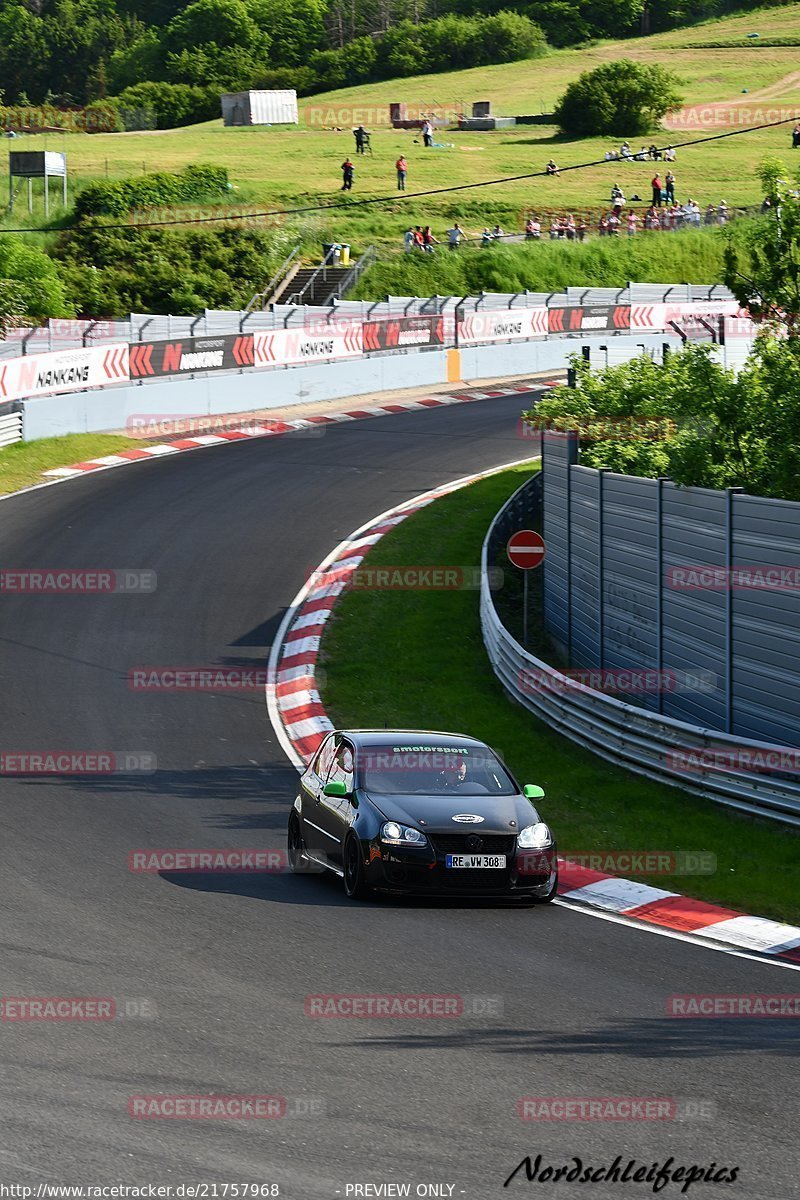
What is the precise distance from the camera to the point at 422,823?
1238cm

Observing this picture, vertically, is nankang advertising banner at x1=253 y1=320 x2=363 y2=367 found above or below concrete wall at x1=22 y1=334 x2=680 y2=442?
above

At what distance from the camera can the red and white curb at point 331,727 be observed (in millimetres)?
12125

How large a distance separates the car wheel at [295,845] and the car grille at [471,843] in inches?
65.6

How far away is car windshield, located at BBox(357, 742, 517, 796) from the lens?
13133 millimetres

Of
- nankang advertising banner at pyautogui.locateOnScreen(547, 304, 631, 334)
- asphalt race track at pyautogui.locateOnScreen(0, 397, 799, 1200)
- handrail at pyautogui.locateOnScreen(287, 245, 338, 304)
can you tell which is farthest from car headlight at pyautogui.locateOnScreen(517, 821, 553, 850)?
handrail at pyautogui.locateOnScreen(287, 245, 338, 304)

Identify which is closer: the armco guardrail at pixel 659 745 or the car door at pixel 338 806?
the car door at pixel 338 806

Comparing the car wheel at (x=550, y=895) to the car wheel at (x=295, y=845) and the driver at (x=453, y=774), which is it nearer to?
the driver at (x=453, y=774)

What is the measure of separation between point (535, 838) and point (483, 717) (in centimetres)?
683

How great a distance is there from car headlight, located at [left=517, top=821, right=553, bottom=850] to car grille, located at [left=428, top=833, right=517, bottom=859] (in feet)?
0.29

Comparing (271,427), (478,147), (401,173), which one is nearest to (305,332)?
(271,427)

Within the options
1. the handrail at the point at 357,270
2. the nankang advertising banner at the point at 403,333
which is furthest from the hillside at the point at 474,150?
the nankang advertising banner at the point at 403,333

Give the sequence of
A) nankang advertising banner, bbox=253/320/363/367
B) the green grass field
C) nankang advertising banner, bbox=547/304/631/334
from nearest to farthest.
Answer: nankang advertising banner, bbox=253/320/363/367
nankang advertising banner, bbox=547/304/631/334
the green grass field

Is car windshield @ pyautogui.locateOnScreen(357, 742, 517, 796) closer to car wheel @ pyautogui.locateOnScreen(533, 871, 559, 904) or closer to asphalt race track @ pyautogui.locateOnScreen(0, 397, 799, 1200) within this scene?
car wheel @ pyautogui.locateOnScreen(533, 871, 559, 904)

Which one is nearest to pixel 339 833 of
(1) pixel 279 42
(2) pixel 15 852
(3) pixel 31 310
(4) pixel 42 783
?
(2) pixel 15 852
